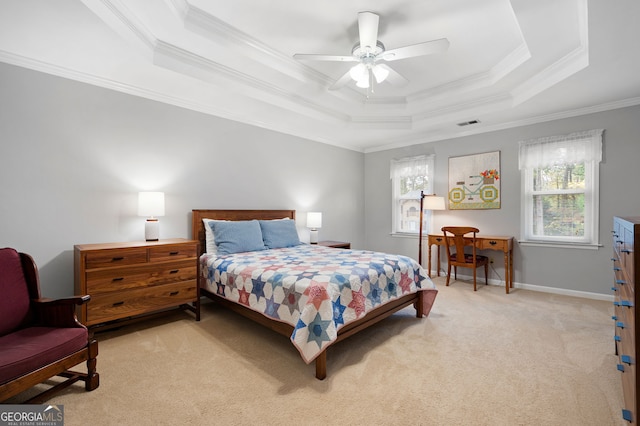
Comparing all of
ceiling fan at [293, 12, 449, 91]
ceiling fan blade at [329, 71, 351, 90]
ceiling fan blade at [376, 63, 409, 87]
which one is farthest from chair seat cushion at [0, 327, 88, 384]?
ceiling fan blade at [376, 63, 409, 87]

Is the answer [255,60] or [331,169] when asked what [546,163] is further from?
[255,60]

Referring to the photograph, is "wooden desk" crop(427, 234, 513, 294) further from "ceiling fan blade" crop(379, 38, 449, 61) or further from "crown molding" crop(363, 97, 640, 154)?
"ceiling fan blade" crop(379, 38, 449, 61)

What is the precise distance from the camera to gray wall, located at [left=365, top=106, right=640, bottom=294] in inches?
137

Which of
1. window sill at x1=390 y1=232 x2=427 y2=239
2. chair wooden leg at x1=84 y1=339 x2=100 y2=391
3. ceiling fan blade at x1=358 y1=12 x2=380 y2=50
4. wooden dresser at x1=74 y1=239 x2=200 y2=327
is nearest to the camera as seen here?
chair wooden leg at x1=84 y1=339 x2=100 y2=391

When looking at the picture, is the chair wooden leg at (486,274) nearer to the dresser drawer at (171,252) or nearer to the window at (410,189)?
the window at (410,189)

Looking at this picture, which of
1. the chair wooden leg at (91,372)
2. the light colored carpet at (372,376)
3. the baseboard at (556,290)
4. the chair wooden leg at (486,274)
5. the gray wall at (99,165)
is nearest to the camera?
the light colored carpet at (372,376)

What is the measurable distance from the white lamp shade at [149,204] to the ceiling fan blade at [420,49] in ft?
8.39

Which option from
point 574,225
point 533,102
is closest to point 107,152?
point 533,102

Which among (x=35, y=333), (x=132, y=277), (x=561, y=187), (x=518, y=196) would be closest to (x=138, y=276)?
(x=132, y=277)

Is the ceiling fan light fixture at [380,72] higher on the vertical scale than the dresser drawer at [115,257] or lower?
higher

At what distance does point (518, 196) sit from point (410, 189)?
171 cm

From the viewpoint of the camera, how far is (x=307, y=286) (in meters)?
2.07

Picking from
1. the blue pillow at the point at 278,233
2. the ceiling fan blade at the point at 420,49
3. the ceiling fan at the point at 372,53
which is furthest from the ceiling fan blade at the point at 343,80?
the blue pillow at the point at 278,233

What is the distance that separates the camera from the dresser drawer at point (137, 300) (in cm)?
241
